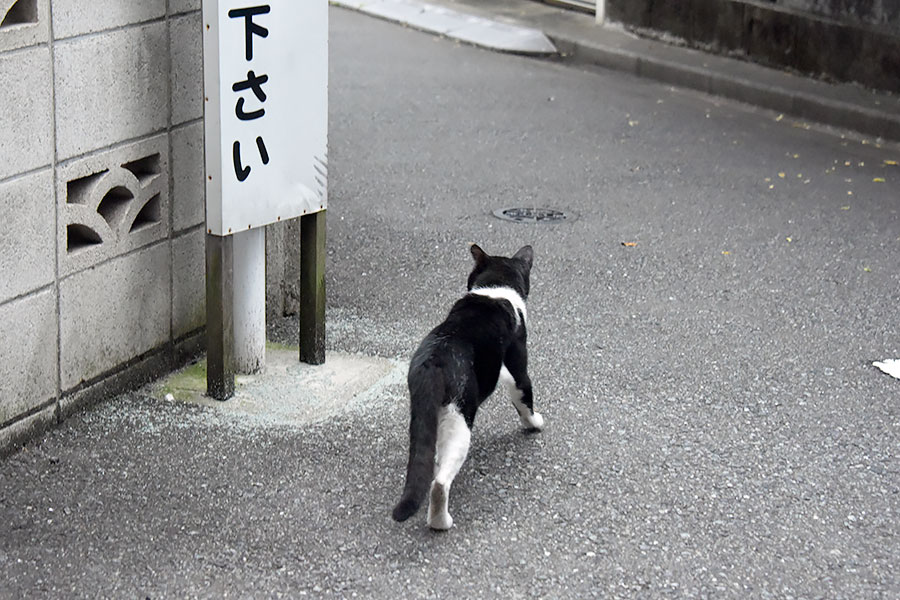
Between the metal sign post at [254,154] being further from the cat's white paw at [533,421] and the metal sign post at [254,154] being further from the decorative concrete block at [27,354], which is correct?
the cat's white paw at [533,421]

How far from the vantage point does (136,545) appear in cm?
439

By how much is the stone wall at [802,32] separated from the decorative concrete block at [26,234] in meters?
8.17

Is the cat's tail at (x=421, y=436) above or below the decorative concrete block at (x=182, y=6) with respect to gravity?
below

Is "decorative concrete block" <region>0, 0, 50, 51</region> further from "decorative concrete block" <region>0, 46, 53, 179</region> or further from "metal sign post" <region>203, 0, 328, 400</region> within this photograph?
"metal sign post" <region>203, 0, 328, 400</region>

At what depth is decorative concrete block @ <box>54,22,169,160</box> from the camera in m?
4.96

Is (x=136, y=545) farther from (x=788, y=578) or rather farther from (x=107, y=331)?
(x=788, y=578)

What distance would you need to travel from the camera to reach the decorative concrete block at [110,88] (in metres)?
4.96

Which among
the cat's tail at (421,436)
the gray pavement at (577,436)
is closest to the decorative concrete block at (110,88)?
the gray pavement at (577,436)

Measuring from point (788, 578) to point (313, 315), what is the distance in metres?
2.46

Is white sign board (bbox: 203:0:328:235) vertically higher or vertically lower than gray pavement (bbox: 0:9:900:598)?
higher

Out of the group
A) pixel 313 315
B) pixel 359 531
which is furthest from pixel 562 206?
pixel 359 531

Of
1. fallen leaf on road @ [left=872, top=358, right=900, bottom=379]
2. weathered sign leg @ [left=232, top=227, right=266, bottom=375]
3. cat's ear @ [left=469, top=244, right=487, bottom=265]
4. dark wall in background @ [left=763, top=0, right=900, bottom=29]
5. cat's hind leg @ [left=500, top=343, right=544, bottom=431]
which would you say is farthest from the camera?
dark wall in background @ [left=763, top=0, right=900, bottom=29]

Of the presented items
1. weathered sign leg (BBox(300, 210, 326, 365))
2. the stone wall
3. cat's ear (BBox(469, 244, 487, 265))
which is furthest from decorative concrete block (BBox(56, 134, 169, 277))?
the stone wall

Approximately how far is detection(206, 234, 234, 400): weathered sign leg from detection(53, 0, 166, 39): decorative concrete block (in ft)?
3.04
